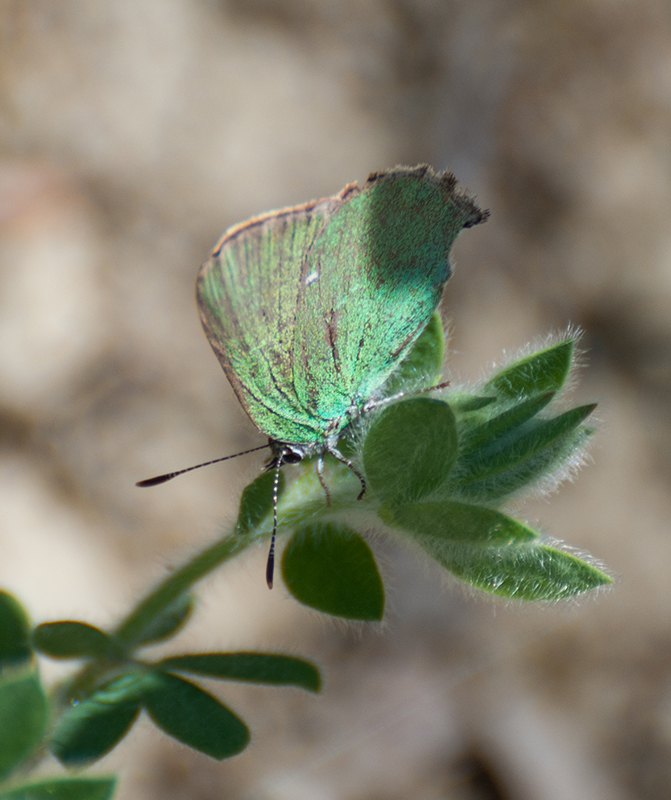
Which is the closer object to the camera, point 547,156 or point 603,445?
point 603,445

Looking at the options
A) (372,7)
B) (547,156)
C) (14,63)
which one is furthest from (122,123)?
(547,156)

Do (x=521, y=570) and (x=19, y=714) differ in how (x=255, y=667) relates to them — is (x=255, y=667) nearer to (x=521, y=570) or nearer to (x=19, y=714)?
(x=19, y=714)

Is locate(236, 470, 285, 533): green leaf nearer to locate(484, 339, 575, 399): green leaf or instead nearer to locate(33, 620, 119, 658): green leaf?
locate(33, 620, 119, 658): green leaf

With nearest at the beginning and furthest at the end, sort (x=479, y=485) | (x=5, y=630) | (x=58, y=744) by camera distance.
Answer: (x=479, y=485)
(x=58, y=744)
(x=5, y=630)

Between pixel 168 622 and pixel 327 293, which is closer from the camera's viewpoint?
pixel 327 293

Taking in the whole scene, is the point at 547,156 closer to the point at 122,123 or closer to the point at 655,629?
the point at 122,123

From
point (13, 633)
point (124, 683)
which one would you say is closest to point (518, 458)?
point (124, 683)
